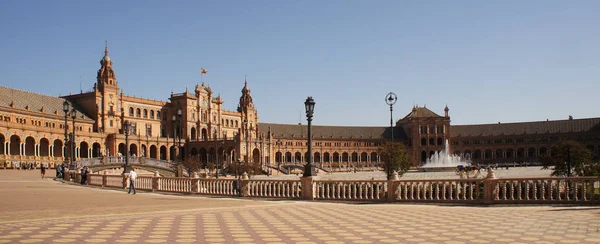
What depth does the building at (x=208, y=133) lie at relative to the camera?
79.0m

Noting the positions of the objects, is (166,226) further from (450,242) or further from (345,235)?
(450,242)

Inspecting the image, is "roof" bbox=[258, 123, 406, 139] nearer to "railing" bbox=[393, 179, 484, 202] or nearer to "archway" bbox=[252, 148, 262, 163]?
"archway" bbox=[252, 148, 262, 163]

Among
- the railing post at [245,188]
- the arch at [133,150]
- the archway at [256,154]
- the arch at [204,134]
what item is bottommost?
the archway at [256,154]

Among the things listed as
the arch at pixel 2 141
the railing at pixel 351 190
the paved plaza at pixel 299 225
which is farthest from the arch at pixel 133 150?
the paved plaza at pixel 299 225

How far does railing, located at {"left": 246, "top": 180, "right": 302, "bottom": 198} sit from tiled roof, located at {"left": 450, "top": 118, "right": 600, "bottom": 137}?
136 meters

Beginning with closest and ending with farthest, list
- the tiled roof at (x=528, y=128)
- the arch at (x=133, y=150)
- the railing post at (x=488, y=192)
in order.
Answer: the railing post at (x=488, y=192) < the arch at (x=133, y=150) < the tiled roof at (x=528, y=128)

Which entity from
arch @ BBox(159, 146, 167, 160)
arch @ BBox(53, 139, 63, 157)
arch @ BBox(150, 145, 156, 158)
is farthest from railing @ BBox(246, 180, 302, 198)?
arch @ BBox(159, 146, 167, 160)

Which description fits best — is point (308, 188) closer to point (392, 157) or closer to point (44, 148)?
point (392, 157)

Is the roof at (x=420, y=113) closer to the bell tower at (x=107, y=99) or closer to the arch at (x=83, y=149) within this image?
the bell tower at (x=107, y=99)

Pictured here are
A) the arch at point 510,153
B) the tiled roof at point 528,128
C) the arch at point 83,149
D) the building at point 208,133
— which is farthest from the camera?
the arch at point 510,153

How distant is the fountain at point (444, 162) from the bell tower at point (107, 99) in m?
51.5

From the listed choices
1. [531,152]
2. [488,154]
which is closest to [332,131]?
[488,154]

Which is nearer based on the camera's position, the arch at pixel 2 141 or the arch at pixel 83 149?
the arch at pixel 2 141

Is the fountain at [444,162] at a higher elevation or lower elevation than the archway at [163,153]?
lower
